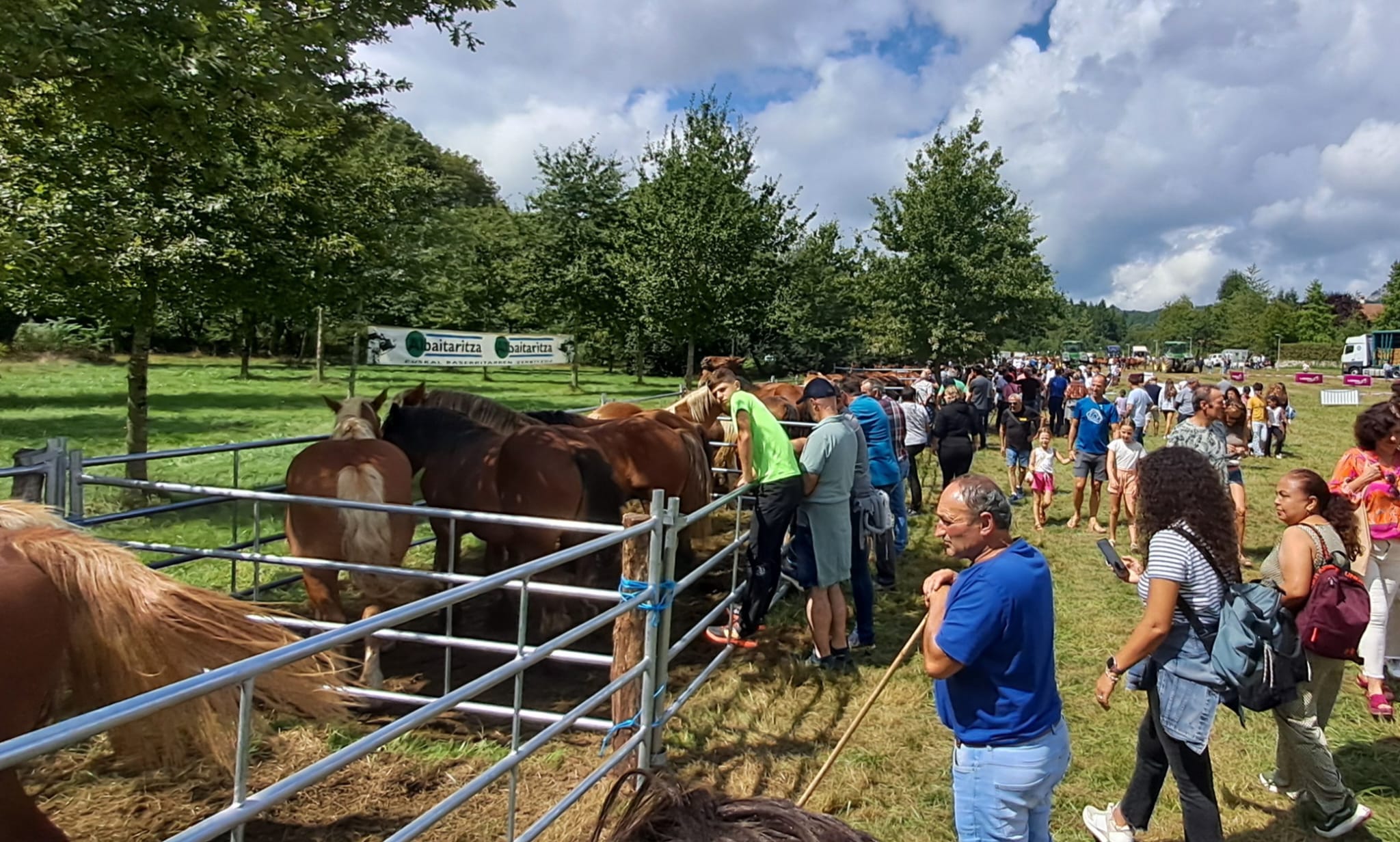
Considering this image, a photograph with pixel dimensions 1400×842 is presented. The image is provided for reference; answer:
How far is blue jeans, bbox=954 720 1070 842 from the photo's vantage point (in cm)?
248

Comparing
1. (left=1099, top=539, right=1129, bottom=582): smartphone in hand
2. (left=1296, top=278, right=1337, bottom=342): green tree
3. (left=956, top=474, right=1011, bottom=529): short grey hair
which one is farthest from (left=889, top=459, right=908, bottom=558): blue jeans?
(left=1296, top=278, right=1337, bottom=342): green tree

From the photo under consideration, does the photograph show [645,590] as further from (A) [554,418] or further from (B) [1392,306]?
(B) [1392,306]

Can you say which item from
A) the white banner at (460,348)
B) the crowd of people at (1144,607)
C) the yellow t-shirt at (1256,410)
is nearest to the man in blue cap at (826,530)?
the crowd of people at (1144,607)

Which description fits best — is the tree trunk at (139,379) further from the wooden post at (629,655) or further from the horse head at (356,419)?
the wooden post at (629,655)

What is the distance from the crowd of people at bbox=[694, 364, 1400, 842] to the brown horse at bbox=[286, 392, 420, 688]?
205 cm

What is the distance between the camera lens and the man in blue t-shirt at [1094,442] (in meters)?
9.05

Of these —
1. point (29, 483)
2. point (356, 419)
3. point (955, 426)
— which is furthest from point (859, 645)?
point (29, 483)

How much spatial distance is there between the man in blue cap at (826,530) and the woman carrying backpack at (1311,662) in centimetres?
220

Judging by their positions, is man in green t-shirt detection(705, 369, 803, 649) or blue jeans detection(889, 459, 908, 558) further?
blue jeans detection(889, 459, 908, 558)

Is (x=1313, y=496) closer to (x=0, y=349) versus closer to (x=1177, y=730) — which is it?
(x=1177, y=730)

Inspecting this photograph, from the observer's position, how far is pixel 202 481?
1016cm

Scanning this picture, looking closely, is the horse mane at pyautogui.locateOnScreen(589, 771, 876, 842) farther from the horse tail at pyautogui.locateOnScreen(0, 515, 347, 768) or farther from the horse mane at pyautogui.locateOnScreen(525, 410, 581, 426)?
the horse mane at pyautogui.locateOnScreen(525, 410, 581, 426)

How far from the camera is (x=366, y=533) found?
15.3ft

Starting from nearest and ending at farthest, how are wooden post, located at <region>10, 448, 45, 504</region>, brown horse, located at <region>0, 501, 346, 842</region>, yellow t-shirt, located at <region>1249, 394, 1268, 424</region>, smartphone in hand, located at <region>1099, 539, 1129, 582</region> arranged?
brown horse, located at <region>0, 501, 346, 842</region> → smartphone in hand, located at <region>1099, 539, 1129, 582</region> → wooden post, located at <region>10, 448, 45, 504</region> → yellow t-shirt, located at <region>1249, 394, 1268, 424</region>
